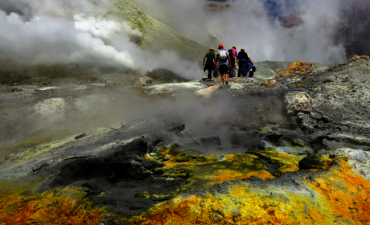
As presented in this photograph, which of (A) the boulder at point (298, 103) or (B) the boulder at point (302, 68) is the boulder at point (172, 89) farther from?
(B) the boulder at point (302, 68)

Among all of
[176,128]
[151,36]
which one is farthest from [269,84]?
[151,36]

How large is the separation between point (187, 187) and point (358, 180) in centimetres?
197

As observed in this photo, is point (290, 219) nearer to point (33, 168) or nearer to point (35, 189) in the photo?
point (35, 189)

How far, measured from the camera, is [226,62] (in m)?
8.30

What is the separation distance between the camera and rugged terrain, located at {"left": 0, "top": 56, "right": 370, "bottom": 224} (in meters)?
1.96

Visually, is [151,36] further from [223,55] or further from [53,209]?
[53,209]

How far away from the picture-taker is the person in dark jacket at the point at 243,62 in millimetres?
10930

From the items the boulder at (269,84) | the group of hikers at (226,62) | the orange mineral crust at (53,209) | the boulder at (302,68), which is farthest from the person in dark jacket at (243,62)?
the orange mineral crust at (53,209)

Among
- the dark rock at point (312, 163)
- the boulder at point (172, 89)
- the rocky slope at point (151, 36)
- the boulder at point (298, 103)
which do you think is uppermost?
the rocky slope at point (151, 36)

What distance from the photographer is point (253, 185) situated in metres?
2.18

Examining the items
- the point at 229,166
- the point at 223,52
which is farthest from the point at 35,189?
the point at 223,52

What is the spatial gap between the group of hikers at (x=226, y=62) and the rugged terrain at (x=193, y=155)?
84 cm

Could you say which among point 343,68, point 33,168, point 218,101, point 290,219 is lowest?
point 33,168

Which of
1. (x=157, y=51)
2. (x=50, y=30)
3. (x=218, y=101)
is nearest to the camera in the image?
(x=218, y=101)
